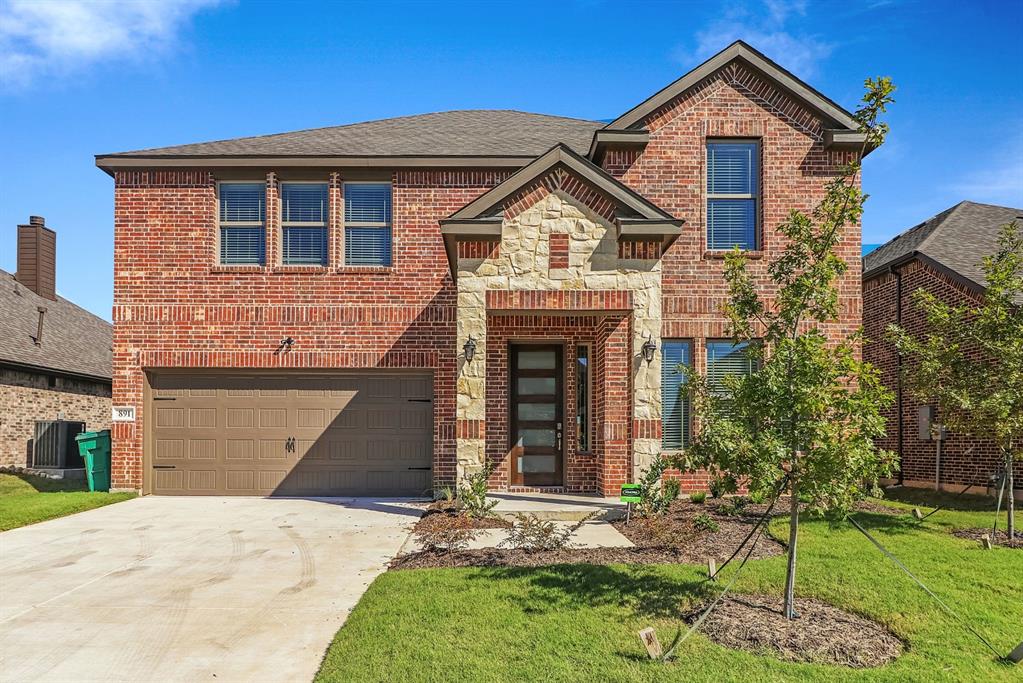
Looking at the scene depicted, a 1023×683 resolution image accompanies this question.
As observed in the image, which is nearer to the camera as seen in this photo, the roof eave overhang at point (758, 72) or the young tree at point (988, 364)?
the young tree at point (988, 364)

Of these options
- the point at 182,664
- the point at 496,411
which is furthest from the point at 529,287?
the point at 182,664

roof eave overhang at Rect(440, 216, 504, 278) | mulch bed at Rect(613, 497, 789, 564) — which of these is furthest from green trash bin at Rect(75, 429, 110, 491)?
mulch bed at Rect(613, 497, 789, 564)

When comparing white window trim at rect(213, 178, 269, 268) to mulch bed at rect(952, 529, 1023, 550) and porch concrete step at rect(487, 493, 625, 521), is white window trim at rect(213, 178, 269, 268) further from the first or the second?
mulch bed at rect(952, 529, 1023, 550)

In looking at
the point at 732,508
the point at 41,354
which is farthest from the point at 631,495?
the point at 41,354

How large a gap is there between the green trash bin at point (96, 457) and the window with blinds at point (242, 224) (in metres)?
4.12

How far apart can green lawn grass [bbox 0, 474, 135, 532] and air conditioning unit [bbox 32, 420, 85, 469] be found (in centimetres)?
149

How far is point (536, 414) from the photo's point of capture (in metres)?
13.5

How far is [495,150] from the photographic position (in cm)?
1385

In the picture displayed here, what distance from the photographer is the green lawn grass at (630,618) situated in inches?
189

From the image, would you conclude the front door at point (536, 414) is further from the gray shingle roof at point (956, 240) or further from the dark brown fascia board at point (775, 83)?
the gray shingle roof at point (956, 240)

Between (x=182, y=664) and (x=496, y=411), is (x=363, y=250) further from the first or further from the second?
(x=182, y=664)

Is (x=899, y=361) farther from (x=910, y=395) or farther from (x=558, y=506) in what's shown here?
(x=558, y=506)

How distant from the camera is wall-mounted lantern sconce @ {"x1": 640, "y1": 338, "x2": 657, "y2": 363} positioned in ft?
34.8

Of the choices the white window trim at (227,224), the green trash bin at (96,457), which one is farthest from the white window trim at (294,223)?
the green trash bin at (96,457)
